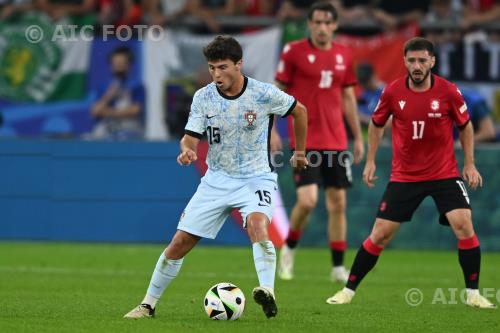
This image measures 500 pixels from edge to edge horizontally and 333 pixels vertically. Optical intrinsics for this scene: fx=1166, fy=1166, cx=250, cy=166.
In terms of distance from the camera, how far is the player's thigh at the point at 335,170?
12719mm

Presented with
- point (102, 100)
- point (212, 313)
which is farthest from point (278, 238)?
point (212, 313)

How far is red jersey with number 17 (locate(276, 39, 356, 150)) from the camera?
1269 centimetres

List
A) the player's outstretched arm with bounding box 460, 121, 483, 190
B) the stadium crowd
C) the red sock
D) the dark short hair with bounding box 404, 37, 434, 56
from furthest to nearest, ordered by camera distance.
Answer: the stadium crowd → the red sock → the player's outstretched arm with bounding box 460, 121, 483, 190 → the dark short hair with bounding box 404, 37, 434, 56

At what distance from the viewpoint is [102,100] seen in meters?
17.8

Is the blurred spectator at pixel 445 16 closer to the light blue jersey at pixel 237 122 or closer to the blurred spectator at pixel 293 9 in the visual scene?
the blurred spectator at pixel 293 9

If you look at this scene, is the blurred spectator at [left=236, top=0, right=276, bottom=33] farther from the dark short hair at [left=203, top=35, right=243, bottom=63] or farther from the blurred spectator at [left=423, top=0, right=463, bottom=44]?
the dark short hair at [left=203, top=35, right=243, bottom=63]

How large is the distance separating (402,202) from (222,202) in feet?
6.55

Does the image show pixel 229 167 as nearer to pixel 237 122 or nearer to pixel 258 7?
pixel 237 122

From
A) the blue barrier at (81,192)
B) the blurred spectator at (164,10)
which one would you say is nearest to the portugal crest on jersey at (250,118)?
the blue barrier at (81,192)

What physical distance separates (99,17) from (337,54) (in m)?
6.52

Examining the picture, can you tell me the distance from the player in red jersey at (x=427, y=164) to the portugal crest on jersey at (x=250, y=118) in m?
1.62

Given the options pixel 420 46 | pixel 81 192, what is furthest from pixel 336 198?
pixel 81 192

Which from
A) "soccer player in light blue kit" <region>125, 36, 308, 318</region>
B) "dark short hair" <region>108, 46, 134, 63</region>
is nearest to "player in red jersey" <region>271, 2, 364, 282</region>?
"soccer player in light blue kit" <region>125, 36, 308, 318</region>

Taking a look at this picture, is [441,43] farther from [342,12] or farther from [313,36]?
[313,36]
